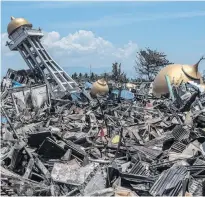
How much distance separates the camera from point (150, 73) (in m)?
55.8

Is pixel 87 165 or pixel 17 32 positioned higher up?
pixel 17 32

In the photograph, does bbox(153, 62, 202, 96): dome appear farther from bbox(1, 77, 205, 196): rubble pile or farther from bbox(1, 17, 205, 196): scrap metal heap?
bbox(1, 77, 205, 196): rubble pile

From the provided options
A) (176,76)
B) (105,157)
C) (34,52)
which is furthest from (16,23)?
(105,157)

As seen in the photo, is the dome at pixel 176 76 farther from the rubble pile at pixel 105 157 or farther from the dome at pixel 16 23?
the dome at pixel 16 23

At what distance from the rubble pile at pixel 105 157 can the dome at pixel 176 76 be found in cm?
970

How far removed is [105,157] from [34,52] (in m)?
32.6

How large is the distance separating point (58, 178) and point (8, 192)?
1.61 metres

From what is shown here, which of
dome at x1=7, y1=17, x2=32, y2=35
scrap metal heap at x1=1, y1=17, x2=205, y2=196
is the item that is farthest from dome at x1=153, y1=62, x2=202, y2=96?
dome at x1=7, y1=17, x2=32, y2=35

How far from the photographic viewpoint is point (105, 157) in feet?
39.1

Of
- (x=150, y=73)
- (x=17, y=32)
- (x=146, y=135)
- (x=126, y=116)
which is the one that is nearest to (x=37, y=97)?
(x=126, y=116)

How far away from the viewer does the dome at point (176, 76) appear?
89.5 ft

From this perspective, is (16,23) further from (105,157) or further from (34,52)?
(105,157)

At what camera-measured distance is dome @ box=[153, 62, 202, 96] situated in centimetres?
2727

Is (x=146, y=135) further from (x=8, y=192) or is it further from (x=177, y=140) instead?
(x=8, y=192)
